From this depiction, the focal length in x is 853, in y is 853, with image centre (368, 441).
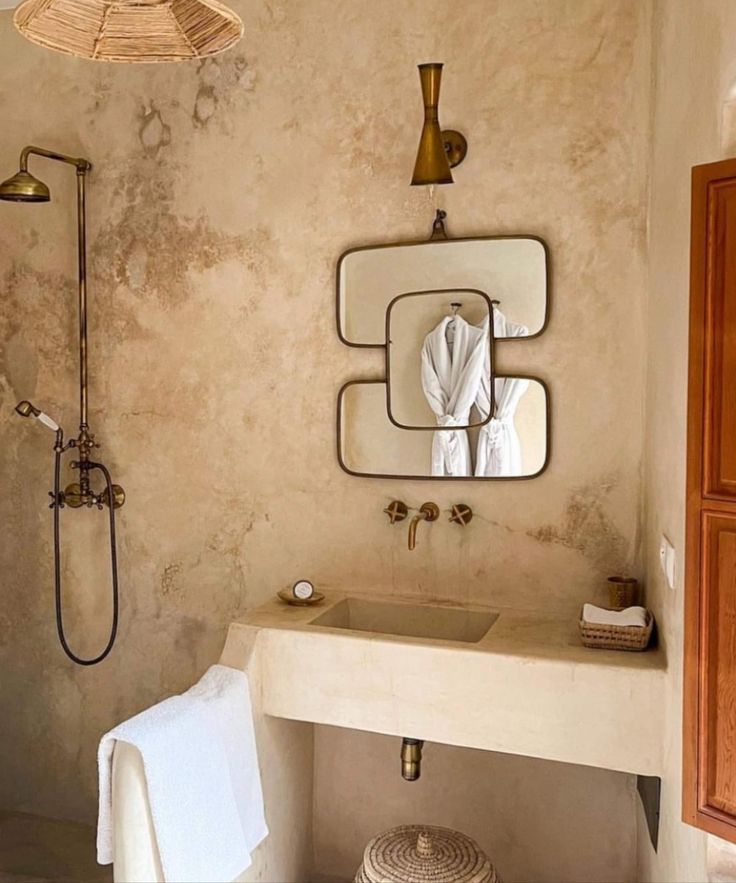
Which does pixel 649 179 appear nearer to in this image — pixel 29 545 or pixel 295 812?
pixel 295 812

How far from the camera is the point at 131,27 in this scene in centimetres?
146

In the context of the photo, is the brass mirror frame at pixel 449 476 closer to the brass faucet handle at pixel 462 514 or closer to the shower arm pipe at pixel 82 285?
the brass faucet handle at pixel 462 514

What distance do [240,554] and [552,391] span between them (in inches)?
48.1

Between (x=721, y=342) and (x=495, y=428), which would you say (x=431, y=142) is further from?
(x=721, y=342)

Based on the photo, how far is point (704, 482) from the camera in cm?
163

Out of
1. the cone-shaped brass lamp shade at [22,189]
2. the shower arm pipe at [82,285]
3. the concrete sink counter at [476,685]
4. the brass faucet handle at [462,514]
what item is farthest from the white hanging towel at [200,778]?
the cone-shaped brass lamp shade at [22,189]

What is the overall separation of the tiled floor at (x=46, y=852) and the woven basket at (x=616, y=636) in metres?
1.88

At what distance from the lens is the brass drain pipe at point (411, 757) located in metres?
2.52

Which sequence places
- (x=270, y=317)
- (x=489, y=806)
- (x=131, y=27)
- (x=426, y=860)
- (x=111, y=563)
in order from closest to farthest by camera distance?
1. (x=131, y=27)
2. (x=426, y=860)
3. (x=489, y=806)
4. (x=270, y=317)
5. (x=111, y=563)

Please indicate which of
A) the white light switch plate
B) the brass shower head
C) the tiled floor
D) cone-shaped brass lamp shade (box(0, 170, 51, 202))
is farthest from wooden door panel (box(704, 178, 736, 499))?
the tiled floor

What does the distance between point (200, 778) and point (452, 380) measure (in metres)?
1.34

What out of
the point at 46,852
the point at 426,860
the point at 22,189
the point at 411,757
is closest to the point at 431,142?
the point at 22,189

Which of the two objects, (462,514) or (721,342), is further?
(462,514)

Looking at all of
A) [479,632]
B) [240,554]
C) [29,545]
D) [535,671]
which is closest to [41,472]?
[29,545]
